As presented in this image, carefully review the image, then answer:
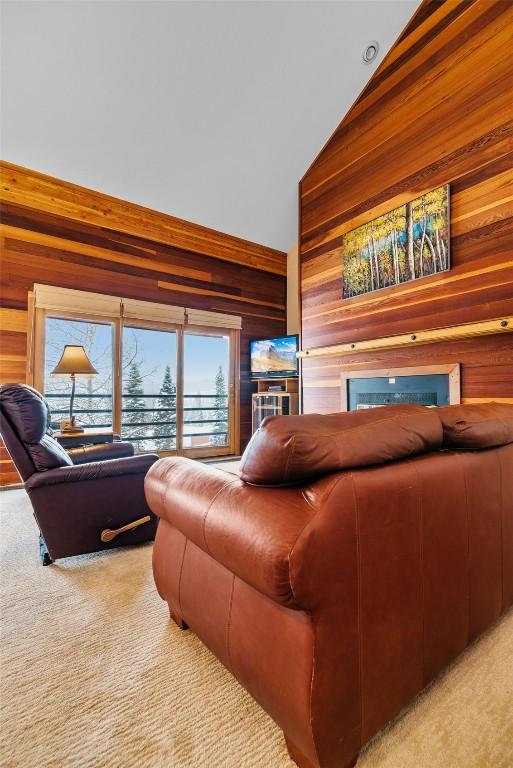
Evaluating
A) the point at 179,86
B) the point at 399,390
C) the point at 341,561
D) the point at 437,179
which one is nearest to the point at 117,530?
the point at 341,561

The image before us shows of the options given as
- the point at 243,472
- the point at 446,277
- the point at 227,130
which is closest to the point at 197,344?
the point at 227,130

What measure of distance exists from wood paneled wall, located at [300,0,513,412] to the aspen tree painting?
79 mm

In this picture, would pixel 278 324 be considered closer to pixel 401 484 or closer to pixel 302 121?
pixel 302 121

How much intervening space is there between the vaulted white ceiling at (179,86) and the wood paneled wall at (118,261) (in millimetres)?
276

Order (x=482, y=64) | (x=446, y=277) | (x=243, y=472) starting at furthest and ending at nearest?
(x=446, y=277), (x=482, y=64), (x=243, y=472)

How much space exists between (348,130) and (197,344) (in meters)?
3.22

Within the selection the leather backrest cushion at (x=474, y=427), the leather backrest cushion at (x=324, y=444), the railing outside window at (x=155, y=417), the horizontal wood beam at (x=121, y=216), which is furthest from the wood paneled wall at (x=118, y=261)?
the leather backrest cushion at (x=474, y=427)

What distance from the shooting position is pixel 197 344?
5449 millimetres

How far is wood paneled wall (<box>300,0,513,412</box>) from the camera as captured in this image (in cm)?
274

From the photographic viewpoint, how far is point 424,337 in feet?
10.3

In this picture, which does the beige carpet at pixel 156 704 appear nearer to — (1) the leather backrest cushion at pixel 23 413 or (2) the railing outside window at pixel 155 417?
(1) the leather backrest cushion at pixel 23 413

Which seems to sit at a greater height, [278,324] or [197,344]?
[278,324]

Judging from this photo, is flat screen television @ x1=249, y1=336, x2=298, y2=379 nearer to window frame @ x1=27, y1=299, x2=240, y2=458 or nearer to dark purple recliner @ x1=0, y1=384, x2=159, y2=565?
window frame @ x1=27, y1=299, x2=240, y2=458

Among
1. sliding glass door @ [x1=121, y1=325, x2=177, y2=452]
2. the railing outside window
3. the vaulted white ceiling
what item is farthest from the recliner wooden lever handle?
the vaulted white ceiling
